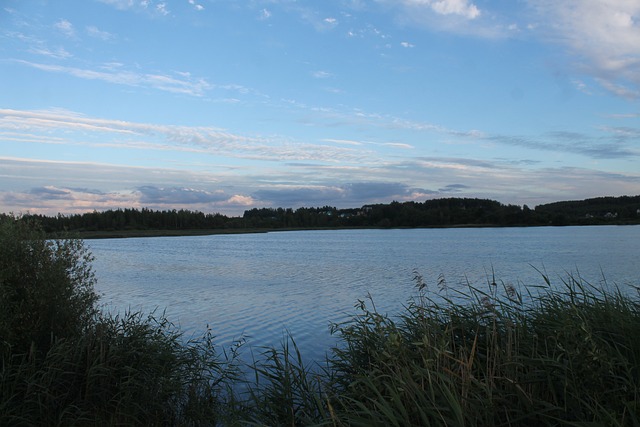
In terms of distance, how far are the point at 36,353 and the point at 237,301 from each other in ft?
43.7

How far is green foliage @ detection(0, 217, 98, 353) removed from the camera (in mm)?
8758

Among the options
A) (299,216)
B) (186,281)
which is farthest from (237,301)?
(299,216)

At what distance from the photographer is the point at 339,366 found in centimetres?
827

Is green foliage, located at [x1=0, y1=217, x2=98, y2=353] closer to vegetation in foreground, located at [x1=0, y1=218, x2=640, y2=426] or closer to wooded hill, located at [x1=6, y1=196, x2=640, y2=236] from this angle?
vegetation in foreground, located at [x1=0, y1=218, x2=640, y2=426]

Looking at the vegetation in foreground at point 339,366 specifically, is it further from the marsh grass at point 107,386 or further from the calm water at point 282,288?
the calm water at point 282,288

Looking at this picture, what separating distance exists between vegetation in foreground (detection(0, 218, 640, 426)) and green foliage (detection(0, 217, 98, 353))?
1.1 inches

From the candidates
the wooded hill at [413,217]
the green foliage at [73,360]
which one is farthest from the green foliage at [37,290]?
the wooded hill at [413,217]

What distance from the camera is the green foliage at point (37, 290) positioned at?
8.76 meters

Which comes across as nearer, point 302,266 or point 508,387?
point 508,387

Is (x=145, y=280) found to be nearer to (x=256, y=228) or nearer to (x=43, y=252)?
(x=43, y=252)

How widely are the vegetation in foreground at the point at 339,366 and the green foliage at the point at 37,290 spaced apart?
3 centimetres

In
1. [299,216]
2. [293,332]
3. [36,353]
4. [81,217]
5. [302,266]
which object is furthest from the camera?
[299,216]

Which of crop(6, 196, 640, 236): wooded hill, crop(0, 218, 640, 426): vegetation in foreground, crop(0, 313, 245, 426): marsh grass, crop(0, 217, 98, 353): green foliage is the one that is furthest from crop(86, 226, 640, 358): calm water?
crop(6, 196, 640, 236): wooded hill

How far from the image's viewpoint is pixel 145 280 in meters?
30.3
